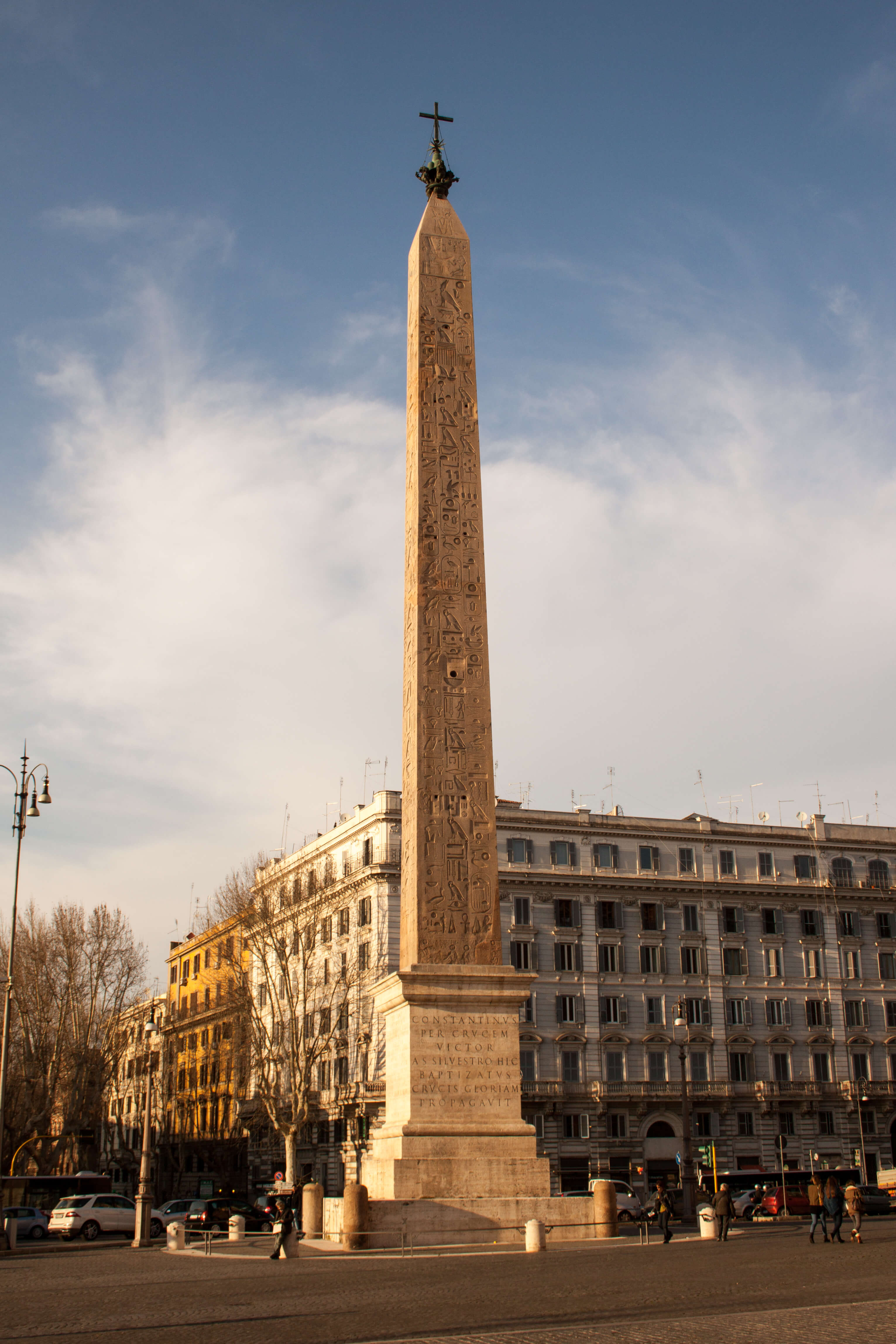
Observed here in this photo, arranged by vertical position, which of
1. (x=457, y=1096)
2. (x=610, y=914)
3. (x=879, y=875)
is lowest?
(x=457, y=1096)

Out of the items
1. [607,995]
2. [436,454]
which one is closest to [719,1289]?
[436,454]

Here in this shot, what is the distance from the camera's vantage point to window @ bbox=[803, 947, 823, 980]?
182 feet

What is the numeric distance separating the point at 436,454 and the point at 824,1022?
40.6 m

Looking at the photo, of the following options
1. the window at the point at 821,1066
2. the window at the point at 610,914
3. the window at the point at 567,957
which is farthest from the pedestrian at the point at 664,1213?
the window at the point at 821,1066

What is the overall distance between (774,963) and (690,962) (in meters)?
4.01

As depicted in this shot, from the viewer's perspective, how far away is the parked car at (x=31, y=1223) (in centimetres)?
3819

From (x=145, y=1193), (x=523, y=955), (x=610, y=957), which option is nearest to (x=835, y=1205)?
(x=145, y=1193)

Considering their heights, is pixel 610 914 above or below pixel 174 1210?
above

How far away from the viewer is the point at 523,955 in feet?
170

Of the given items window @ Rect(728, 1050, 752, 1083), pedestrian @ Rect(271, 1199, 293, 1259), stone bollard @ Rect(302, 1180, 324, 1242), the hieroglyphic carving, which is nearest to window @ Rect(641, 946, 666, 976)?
window @ Rect(728, 1050, 752, 1083)

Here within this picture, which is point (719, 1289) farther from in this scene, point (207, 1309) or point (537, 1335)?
point (207, 1309)

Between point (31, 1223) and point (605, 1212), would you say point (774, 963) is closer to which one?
point (31, 1223)

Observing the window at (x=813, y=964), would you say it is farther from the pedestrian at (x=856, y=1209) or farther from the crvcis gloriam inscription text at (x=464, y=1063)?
the crvcis gloriam inscription text at (x=464, y=1063)

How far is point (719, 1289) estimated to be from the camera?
13461 mm
